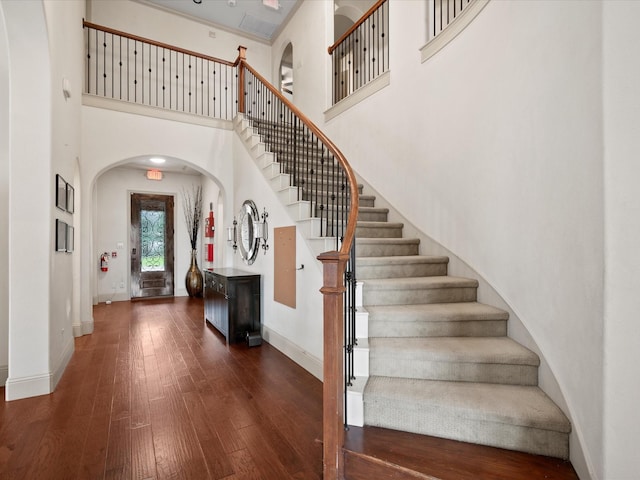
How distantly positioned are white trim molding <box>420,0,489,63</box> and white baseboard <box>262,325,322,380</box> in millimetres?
3469

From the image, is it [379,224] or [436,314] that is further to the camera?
[379,224]

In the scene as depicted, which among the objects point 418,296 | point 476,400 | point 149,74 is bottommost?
point 476,400

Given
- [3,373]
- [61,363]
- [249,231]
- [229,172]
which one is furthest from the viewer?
[229,172]

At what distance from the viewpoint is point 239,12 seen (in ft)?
22.4

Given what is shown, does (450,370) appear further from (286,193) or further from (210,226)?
(210,226)

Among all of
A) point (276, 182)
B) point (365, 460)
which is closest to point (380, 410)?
point (365, 460)

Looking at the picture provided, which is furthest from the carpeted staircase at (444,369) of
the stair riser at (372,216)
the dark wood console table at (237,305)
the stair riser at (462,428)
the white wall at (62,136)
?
the white wall at (62,136)

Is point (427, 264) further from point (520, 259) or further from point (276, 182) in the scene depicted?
point (276, 182)

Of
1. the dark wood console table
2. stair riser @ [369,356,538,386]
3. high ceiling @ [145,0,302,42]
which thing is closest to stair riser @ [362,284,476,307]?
stair riser @ [369,356,538,386]

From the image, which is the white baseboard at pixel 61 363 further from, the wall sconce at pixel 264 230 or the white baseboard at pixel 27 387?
the wall sconce at pixel 264 230

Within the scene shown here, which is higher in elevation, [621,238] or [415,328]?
[621,238]

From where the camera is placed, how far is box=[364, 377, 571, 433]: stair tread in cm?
176

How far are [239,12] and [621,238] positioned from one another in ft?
25.7

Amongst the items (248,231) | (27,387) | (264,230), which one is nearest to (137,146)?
(248,231)
